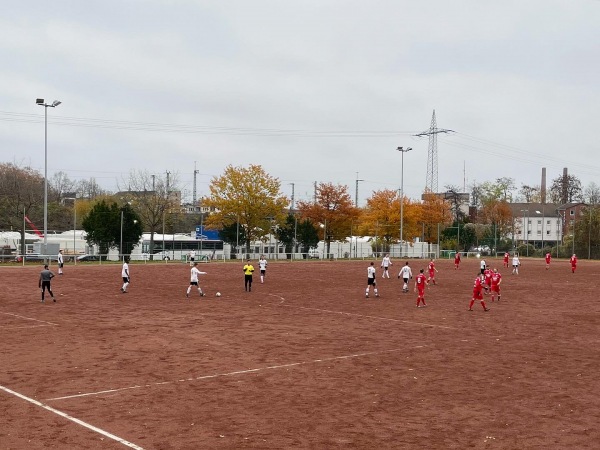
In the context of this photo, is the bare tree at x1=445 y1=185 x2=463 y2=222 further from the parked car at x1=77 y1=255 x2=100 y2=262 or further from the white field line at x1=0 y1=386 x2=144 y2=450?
the white field line at x1=0 y1=386 x2=144 y2=450

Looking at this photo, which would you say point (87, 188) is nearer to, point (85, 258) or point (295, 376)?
point (85, 258)

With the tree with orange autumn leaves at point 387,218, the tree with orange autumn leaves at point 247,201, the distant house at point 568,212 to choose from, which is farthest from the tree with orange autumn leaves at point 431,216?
the distant house at point 568,212

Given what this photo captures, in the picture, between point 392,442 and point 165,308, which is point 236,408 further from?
point 165,308

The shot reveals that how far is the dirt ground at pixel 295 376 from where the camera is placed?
33.6 feet

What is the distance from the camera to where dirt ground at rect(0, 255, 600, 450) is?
1023 cm

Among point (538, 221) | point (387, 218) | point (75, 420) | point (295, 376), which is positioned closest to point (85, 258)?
point (387, 218)

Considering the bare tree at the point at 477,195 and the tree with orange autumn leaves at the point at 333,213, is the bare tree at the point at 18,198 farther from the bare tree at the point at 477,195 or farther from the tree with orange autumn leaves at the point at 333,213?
the bare tree at the point at 477,195

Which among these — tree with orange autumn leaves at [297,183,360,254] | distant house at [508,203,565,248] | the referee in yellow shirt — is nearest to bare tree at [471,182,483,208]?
distant house at [508,203,565,248]

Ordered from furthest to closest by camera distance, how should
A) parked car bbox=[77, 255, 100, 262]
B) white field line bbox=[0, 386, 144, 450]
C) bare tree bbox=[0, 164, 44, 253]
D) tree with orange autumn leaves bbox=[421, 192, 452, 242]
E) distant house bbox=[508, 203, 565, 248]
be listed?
1. distant house bbox=[508, 203, 565, 248]
2. tree with orange autumn leaves bbox=[421, 192, 452, 242]
3. bare tree bbox=[0, 164, 44, 253]
4. parked car bbox=[77, 255, 100, 262]
5. white field line bbox=[0, 386, 144, 450]

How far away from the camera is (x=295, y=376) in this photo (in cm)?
1423

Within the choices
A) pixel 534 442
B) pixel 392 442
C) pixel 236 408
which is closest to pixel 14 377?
pixel 236 408

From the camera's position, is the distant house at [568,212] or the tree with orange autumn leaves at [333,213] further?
the distant house at [568,212]

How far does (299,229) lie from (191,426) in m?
76.3

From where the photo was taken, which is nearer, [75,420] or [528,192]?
[75,420]
